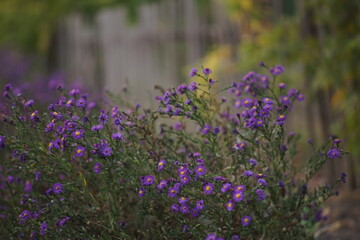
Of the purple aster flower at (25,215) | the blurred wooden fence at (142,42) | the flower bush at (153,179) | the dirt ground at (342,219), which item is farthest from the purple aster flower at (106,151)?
the blurred wooden fence at (142,42)

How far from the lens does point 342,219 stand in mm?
3783

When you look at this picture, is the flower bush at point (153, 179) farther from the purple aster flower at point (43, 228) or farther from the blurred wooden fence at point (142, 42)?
the blurred wooden fence at point (142, 42)

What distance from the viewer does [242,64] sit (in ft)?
15.7

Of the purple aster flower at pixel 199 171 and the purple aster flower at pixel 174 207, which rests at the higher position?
the purple aster flower at pixel 199 171

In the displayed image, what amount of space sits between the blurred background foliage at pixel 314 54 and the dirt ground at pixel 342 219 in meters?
0.19

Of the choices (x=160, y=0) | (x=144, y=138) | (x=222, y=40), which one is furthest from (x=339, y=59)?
(x=160, y=0)

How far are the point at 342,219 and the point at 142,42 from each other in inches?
171

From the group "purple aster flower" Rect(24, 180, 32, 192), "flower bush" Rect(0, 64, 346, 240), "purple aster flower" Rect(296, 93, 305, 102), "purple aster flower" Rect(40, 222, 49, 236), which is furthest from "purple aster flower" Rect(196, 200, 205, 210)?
"purple aster flower" Rect(24, 180, 32, 192)

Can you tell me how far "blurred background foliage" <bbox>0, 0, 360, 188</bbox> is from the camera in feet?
13.3

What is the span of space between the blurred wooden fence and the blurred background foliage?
43cm

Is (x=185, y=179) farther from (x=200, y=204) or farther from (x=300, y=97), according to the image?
(x=300, y=97)

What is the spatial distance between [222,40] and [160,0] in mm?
1590

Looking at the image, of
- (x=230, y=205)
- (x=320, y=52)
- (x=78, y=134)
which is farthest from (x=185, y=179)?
(x=320, y=52)

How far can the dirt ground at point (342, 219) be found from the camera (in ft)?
10.8
